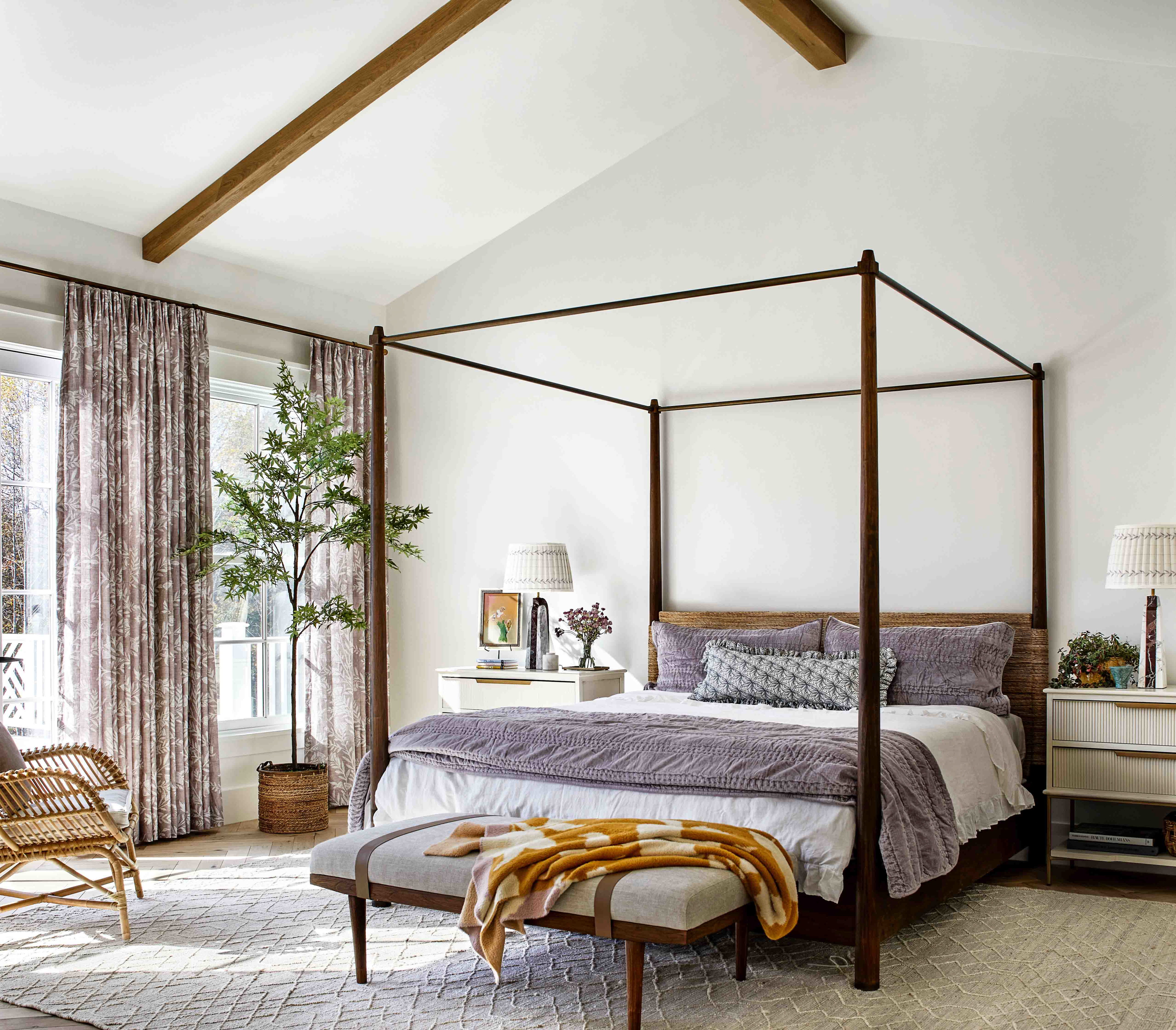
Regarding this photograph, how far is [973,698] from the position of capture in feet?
15.0

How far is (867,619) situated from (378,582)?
1823 millimetres

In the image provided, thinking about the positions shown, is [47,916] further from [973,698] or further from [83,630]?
[973,698]

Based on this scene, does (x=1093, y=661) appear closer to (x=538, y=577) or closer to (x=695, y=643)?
(x=695, y=643)

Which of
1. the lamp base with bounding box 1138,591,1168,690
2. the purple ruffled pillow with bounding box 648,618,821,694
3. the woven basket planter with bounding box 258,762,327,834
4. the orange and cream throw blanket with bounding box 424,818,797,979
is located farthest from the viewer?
the woven basket planter with bounding box 258,762,327,834

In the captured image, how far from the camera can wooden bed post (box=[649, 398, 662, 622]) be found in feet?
19.0

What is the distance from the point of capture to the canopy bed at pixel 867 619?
3215 mm

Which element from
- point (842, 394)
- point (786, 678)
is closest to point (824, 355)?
point (842, 394)

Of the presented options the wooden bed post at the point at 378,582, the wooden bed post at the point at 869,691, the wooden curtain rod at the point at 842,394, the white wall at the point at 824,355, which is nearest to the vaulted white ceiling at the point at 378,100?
the white wall at the point at 824,355

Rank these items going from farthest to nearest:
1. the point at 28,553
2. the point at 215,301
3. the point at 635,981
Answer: the point at 215,301 < the point at 28,553 < the point at 635,981

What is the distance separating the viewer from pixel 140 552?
16.7 ft

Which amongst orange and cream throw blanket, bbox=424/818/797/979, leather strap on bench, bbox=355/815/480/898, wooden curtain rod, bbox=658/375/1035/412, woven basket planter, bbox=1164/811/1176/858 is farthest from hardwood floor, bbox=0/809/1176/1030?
wooden curtain rod, bbox=658/375/1035/412

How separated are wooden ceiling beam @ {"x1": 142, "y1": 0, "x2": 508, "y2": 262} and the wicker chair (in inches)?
98.6

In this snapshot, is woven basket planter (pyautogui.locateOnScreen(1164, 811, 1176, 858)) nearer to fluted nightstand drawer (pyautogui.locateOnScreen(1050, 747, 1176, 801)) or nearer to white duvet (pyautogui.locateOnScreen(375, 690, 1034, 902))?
fluted nightstand drawer (pyautogui.locateOnScreen(1050, 747, 1176, 801))

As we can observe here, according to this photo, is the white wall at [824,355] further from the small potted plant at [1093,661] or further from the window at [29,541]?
Result: the window at [29,541]
